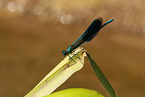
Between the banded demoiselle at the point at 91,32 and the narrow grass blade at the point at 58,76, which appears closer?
the narrow grass blade at the point at 58,76

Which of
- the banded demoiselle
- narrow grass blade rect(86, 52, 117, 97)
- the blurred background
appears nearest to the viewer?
narrow grass blade rect(86, 52, 117, 97)

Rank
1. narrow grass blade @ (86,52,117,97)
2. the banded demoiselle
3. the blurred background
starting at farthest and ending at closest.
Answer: the blurred background, the banded demoiselle, narrow grass blade @ (86,52,117,97)

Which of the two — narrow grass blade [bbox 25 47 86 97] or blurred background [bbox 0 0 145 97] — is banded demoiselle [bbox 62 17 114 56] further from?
blurred background [bbox 0 0 145 97]

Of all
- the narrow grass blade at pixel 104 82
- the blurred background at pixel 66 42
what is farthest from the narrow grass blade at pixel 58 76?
the blurred background at pixel 66 42

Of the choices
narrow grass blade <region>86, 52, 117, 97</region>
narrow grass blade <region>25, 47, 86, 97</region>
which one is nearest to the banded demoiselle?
narrow grass blade <region>25, 47, 86, 97</region>

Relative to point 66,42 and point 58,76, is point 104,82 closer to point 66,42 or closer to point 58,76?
point 58,76

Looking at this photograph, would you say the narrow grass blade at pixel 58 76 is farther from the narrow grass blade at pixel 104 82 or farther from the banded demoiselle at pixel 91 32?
the banded demoiselle at pixel 91 32

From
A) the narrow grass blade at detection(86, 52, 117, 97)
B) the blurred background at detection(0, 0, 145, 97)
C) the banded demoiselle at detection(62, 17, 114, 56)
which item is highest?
the blurred background at detection(0, 0, 145, 97)
